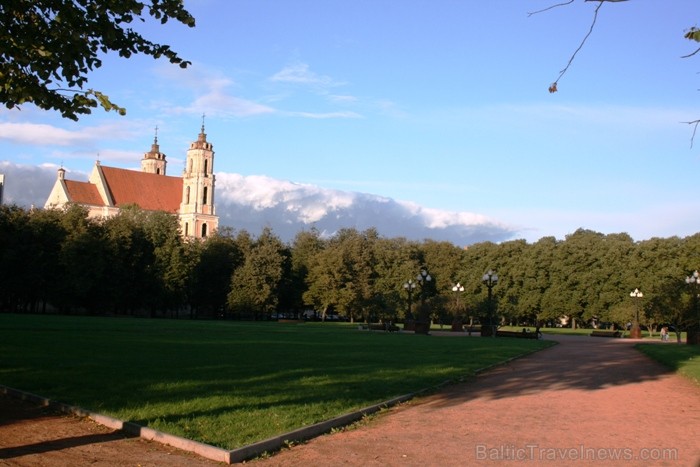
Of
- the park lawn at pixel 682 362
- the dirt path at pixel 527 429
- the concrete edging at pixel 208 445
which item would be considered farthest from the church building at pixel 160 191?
the concrete edging at pixel 208 445

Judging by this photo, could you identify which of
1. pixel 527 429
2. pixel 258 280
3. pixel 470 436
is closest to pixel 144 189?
pixel 258 280

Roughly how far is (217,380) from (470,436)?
228 inches

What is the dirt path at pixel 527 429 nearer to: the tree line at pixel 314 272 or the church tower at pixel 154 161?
the tree line at pixel 314 272

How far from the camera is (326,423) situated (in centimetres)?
1000

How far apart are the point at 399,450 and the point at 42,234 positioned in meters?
62.8

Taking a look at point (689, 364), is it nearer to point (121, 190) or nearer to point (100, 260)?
point (100, 260)

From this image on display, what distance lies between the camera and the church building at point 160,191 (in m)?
108

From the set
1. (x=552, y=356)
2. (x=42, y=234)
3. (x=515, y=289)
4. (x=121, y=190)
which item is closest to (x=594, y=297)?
(x=515, y=289)

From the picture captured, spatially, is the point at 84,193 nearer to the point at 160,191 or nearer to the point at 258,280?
the point at 160,191

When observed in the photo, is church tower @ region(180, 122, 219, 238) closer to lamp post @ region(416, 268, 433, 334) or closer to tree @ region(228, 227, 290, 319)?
tree @ region(228, 227, 290, 319)

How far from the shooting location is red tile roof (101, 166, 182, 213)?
110812 millimetres

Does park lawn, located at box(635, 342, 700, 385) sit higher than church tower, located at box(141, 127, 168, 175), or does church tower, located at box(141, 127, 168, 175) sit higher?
church tower, located at box(141, 127, 168, 175)

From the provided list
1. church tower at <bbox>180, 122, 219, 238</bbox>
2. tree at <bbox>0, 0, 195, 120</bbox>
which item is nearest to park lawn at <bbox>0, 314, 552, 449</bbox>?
tree at <bbox>0, 0, 195, 120</bbox>

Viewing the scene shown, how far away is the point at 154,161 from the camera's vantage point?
140 metres
